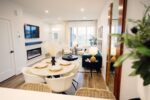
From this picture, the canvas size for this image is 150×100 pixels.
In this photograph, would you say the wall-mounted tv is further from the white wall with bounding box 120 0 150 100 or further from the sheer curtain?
the white wall with bounding box 120 0 150 100

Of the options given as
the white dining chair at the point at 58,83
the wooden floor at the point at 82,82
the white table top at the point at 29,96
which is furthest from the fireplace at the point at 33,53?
the white table top at the point at 29,96

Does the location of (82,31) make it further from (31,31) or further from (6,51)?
(6,51)

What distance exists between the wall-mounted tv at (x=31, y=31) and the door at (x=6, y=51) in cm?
158

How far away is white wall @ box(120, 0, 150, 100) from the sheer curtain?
7.30 meters

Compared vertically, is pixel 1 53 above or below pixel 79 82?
above

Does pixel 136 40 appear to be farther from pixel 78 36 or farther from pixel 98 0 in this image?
pixel 78 36

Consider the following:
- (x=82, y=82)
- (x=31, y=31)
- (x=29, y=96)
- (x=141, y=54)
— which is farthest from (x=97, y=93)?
(x=31, y=31)

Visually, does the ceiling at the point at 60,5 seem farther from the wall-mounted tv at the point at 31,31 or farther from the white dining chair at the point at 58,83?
the white dining chair at the point at 58,83

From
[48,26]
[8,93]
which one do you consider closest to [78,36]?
[48,26]

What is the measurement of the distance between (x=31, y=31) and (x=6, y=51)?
94.5 inches

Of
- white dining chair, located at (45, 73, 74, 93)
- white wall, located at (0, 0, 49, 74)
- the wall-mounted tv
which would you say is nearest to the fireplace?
the wall-mounted tv

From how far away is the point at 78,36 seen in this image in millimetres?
9352

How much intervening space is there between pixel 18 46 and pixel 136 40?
4.63 metres

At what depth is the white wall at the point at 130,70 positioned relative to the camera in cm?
142
